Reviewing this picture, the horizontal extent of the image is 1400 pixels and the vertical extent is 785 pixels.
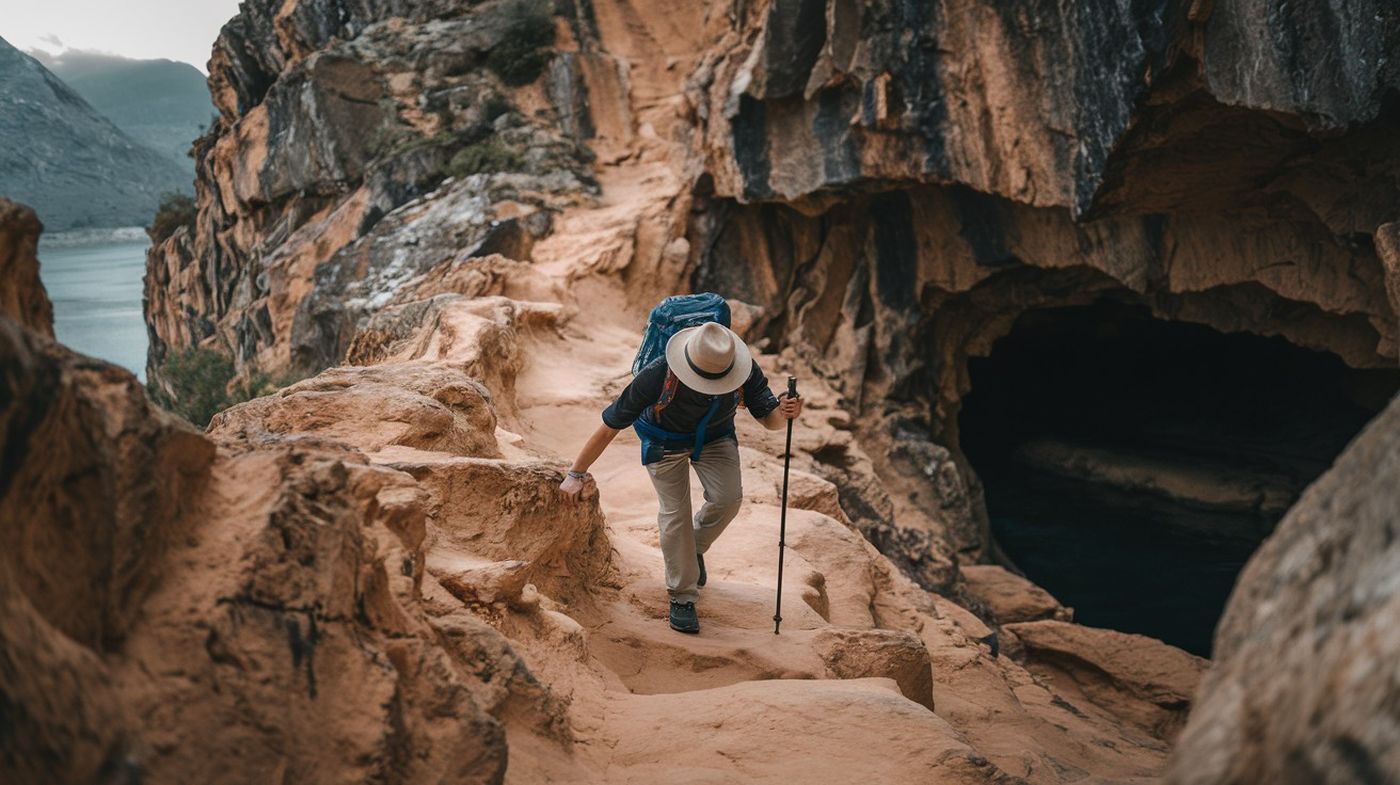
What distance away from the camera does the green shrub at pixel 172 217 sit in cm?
2502

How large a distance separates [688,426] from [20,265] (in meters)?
2.53

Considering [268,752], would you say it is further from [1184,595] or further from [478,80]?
[478,80]

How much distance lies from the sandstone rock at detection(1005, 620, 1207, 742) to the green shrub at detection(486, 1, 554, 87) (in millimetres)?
12588

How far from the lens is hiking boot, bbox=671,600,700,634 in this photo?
15.3 feet

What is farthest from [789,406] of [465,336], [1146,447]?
[1146,447]

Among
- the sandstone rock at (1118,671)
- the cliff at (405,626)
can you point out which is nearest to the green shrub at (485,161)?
the cliff at (405,626)

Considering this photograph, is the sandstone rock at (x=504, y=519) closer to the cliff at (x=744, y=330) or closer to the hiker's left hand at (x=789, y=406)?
the cliff at (x=744, y=330)

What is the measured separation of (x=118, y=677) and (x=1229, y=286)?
11.5 metres

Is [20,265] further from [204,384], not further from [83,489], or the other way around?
[204,384]

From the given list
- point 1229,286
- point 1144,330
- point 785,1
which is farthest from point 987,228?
point 1144,330

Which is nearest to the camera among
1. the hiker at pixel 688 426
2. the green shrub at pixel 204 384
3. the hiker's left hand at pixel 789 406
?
the hiker at pixel 688 426

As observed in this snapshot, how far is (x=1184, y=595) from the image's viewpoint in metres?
13.4

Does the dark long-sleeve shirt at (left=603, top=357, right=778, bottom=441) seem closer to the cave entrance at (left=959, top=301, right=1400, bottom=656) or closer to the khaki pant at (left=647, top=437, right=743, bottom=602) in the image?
the khaki pant at (left=647, top=437, right=743, bottom=602)

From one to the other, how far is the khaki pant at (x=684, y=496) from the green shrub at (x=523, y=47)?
1423 centimetres
